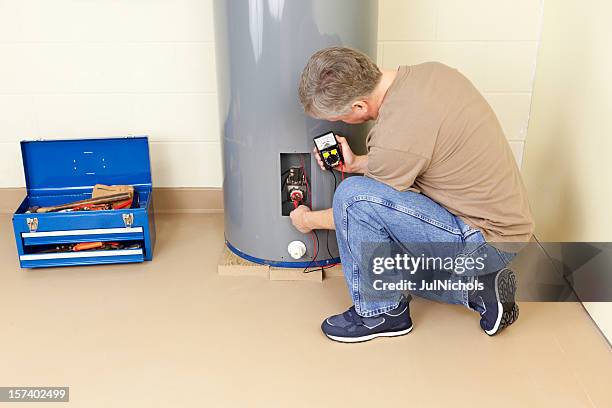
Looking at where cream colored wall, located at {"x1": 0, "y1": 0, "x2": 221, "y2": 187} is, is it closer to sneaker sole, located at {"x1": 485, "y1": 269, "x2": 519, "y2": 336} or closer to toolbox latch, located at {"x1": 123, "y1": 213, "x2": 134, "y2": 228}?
toolbox latch, located at {"x1": 123, "y1": 213, "x2": 134, "y2": 228}

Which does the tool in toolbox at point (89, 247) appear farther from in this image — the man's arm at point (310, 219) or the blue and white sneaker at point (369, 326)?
the blue and white sneaker at point (369, 326)

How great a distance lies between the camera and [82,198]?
2.58 m

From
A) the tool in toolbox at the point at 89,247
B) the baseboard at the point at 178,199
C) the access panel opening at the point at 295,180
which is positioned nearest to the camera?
the access panel opening at the point at 295,180

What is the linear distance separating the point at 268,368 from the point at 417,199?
629 mm

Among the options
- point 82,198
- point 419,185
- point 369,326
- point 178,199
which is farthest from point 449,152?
point 82,198

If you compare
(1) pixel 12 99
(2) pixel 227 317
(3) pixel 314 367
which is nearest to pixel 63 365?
(2) pixel 227 317

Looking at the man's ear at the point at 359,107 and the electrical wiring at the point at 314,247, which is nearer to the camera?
the man's ear at the point at 359,107

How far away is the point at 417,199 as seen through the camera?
1.83 meters

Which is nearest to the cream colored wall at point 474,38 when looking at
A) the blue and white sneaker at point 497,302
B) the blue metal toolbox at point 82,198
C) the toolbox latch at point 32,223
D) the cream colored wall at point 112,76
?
the cream colored wall at point 112,76

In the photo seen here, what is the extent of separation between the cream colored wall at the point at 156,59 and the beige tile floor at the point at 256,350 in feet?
2.26

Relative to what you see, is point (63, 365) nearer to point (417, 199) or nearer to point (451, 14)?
point (417, 199)

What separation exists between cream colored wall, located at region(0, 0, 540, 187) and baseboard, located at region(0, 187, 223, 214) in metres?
0.17

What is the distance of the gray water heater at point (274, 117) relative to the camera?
1998 mm

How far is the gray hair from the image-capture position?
172 cm
